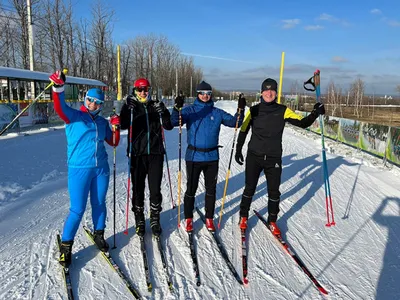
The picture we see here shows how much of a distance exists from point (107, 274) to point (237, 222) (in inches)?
84.2

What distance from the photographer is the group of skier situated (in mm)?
3119

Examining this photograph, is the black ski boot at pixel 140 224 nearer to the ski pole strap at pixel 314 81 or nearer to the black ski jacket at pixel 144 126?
the black ski jacket at pixel 144 126

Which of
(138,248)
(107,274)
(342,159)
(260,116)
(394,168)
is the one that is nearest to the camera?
(107,274)

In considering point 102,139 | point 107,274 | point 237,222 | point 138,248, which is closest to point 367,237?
point 237,222

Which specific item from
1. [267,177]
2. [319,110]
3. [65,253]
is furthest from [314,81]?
[65,253]

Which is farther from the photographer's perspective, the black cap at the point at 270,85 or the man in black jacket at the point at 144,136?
the black cap at the point at 270,85

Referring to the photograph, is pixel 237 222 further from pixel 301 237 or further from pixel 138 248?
pixel 138 248

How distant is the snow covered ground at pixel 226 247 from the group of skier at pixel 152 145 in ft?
1.00

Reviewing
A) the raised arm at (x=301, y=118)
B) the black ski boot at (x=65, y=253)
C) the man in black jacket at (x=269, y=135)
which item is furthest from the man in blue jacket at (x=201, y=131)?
the black ski boot at (x=65, y=253)

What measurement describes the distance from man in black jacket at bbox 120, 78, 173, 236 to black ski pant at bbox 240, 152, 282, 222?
1.26 metres

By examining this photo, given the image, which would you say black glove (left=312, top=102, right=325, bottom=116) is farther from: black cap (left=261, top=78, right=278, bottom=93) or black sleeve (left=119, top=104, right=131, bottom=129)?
black sleeve (left=119, top=104, right=131, bottom=129)

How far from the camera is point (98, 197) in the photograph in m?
3.32

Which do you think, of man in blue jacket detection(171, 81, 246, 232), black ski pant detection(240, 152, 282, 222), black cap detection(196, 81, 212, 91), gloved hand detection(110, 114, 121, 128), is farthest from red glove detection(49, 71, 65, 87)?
black ski pant detection(240, 152, 282, 222)

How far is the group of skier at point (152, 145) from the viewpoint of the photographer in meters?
3.12
